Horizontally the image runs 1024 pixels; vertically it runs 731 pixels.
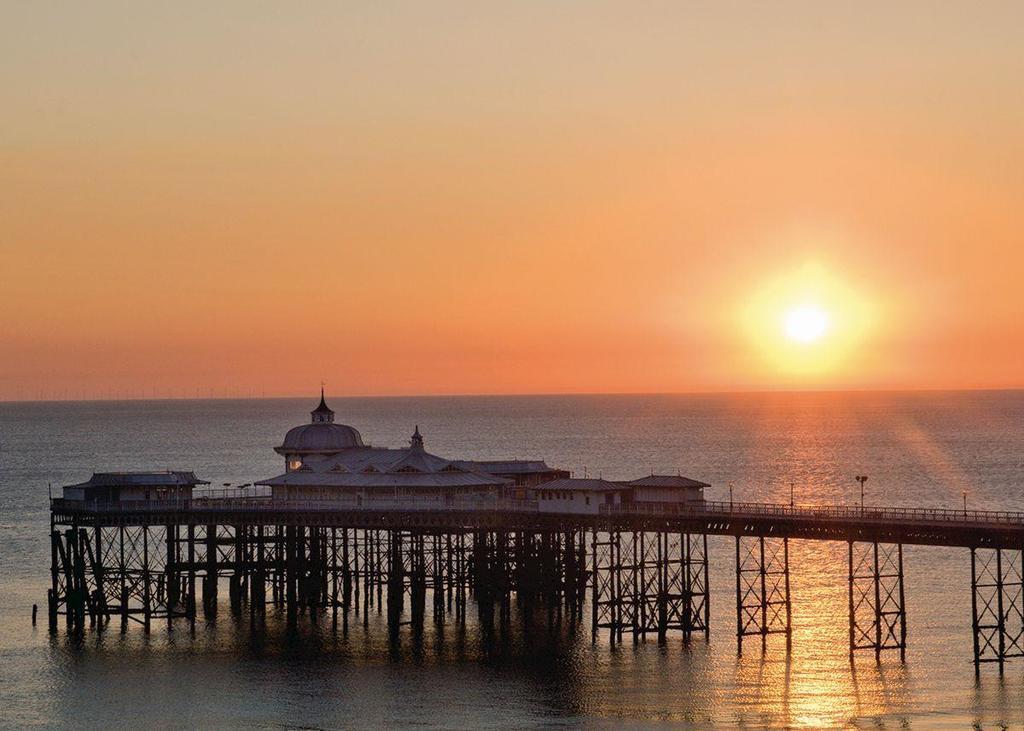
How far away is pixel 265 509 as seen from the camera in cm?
11444

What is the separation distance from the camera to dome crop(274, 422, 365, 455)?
129 metres

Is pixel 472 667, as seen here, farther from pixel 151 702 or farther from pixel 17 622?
pixel 17 622

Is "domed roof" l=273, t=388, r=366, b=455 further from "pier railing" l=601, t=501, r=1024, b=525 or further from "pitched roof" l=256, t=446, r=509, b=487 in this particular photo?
"pier railing" l=601, t=501, r=1024, b=525

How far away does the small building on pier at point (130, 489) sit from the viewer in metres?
114

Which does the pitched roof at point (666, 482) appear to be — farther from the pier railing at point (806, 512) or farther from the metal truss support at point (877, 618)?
the metal truss support at point (877, 618)

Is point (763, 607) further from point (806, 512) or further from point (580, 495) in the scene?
point (580, 495)

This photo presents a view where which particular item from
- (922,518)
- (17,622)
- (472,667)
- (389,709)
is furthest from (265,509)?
(922,518)

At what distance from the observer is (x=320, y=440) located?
12888cm

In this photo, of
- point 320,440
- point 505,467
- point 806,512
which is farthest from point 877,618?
point 320,440

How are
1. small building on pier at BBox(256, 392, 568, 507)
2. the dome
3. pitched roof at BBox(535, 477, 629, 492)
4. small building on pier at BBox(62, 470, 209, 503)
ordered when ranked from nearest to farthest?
pitched roof at BBox(535, 477, 629, 492)
small building on pier at BBox(256, 392, 568, 507)
small building on pier at BBox(62, 470, 209, 503)
the dome

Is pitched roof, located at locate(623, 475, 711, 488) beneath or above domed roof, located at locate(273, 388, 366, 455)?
beneath

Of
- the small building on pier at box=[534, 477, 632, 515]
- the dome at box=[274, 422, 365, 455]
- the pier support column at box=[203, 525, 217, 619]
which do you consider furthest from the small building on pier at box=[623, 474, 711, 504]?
the pier support column at box=[203, 525, 217, 619]

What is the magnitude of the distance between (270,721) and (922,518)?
122ft

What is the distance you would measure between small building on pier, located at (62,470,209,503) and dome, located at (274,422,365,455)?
1326cm
